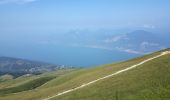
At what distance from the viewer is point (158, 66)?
45406mm

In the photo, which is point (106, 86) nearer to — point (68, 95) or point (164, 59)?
point (68, 95)

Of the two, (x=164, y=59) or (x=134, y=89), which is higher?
(x=164, y=59)

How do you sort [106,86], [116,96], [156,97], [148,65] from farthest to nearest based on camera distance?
[148,65] → [106,86] → [116,96] → [156,97]

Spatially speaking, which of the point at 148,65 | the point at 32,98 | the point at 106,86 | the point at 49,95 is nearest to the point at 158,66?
the point at 148,65

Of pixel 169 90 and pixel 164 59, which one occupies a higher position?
pixel 164 59

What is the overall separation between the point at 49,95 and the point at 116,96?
671 inches

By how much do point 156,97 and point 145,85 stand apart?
15.9 ft

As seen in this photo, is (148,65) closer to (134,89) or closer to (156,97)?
(134,89)

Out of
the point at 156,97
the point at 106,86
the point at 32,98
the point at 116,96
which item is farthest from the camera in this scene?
the point at 32,98

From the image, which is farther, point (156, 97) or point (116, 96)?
point (116, 96)

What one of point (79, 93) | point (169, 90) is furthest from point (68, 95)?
point (169, 90)

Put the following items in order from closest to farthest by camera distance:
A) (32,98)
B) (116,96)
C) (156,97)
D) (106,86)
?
(156,97)
(116,96)
(106,86)
(32,98)

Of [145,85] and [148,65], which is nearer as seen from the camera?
[145,85]

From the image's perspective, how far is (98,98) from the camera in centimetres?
3809
